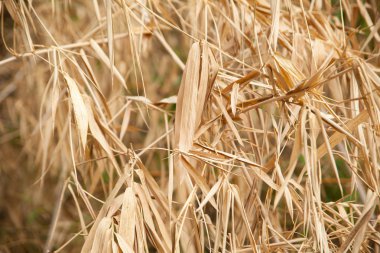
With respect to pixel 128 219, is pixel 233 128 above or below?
above

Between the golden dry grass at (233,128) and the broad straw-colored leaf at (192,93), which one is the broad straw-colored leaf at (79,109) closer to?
the golden dry grass at (233,128)

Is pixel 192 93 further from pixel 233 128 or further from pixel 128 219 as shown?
pixel 128 219

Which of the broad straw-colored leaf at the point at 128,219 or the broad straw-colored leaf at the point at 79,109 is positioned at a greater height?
the broad straw-colored leaf at the point at 79,109

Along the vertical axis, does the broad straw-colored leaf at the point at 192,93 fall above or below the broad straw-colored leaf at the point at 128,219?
above

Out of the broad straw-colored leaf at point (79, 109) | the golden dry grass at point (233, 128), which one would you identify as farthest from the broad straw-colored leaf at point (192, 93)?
the broad straw-colored leaf at point (79, 109)

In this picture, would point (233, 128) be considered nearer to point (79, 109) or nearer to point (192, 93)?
point (192, 93)

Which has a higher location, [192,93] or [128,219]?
[192,93]

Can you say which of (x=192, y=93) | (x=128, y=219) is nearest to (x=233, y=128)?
(x=192, y=93)

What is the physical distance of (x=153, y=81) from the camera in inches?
74.9

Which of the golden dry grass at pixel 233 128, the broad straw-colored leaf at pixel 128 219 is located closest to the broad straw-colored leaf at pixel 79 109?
the golden dry grass at pixel 233 128

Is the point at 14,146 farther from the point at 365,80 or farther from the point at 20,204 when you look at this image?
the point at 365,80

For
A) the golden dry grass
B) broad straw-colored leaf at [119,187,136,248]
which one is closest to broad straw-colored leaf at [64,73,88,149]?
the golden dry grass

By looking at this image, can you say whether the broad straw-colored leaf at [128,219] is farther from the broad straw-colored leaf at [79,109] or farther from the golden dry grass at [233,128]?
the broad straw-colored leaf at [79,109]

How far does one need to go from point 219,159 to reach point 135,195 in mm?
123
